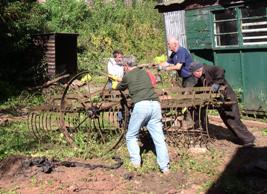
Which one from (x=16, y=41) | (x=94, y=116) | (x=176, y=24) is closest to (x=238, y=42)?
(x=176, y=24)

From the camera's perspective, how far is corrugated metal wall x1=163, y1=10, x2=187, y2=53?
13.6 meters

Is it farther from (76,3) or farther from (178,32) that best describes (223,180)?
(76,3)

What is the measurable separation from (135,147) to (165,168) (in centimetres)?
56

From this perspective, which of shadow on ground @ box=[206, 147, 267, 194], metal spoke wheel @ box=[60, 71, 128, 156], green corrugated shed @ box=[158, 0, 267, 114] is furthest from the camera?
green corrugated shed @ box=[158, 0, 267, 114]

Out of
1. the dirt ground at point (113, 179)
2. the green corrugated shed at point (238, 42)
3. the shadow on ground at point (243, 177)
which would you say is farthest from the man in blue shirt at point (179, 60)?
the green corrugated shed at point (238, 42)

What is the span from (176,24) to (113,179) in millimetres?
8031

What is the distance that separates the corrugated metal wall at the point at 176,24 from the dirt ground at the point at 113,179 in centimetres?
670

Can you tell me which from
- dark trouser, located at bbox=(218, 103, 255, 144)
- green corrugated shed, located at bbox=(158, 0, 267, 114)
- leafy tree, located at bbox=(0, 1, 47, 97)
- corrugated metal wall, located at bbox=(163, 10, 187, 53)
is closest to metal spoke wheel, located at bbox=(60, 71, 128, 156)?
dark trouser, located at bbox=(218, 103, 255, 144)

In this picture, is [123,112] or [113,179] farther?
[123,112]

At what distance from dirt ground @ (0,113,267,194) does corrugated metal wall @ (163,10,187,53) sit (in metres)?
6.70

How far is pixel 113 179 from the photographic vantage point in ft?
22.3

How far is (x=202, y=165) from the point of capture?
7145 mm

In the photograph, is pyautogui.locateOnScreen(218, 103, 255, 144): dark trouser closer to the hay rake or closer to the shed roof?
the hay rake

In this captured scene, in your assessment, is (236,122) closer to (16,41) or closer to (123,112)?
(123,112)
